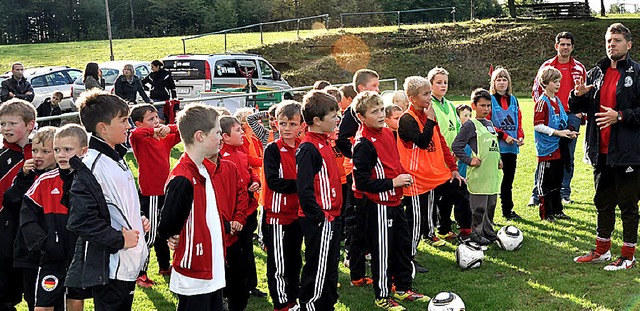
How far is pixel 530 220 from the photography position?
8.20 meters

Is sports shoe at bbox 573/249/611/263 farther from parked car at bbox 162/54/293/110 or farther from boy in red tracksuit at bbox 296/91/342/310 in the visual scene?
parked car at bbox 162/54/293/110

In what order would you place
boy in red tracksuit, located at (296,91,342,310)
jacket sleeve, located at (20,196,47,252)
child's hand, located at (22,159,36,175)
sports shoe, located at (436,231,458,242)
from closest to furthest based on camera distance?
jacket sleeve, located at (20,196,47,252) < child's hand, located at (22,159,36,175) < boy in red tracksuit, located at (296,91,342,310) < sports shoe, located at (436,231,458,242)

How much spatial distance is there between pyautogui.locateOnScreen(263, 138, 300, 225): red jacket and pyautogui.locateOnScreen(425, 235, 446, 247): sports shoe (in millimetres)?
2649

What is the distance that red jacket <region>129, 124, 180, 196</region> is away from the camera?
6.06 meters

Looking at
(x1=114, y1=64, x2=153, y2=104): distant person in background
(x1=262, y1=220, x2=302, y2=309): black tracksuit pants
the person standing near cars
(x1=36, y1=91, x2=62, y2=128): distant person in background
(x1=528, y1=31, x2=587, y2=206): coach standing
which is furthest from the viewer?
the person standing near cars

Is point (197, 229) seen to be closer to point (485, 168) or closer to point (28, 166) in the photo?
point (28, 166)

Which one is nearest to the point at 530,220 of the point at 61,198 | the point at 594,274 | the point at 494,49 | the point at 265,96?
the point at 594,274

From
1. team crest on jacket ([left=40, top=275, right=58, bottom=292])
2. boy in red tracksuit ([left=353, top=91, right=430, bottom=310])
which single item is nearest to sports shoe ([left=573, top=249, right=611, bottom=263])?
boy in red tracksuit ([left=353, top=91, right=430, bottom=310])

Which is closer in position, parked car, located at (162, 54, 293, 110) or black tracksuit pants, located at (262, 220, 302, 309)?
black tracksuit pants, located at (262, 220, 302, 309)

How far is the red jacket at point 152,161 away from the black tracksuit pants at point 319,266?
6.16 ft

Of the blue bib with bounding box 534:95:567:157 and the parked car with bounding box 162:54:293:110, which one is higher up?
the parked car with bounding box 162:54:293:110

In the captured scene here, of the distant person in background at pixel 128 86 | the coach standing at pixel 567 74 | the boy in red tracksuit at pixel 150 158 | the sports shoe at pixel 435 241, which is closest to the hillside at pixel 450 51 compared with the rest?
the distant person in background at pixel 128 86

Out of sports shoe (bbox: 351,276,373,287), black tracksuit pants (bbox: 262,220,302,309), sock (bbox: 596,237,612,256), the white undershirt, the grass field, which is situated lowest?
the grass field

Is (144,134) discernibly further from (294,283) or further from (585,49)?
(585,49)
